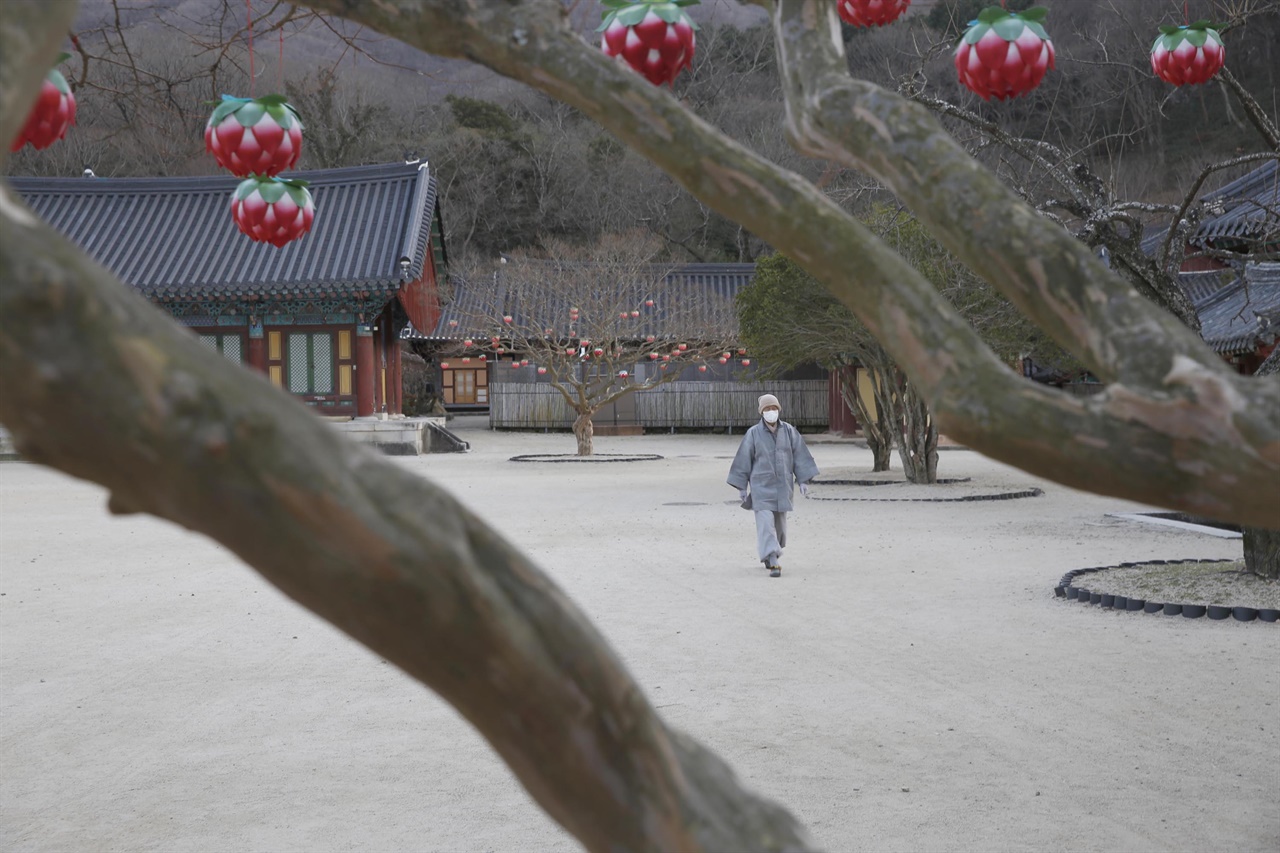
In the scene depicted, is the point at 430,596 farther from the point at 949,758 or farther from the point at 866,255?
the point at 949,758

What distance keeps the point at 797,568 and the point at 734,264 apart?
26.0 metres

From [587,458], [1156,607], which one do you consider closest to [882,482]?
[587,458]

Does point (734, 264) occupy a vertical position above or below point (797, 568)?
above

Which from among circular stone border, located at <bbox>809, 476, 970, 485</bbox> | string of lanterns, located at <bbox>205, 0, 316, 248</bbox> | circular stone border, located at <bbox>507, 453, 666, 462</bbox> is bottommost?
circular stone border, located at <bbox>809, 476, 970, 485</bbox>

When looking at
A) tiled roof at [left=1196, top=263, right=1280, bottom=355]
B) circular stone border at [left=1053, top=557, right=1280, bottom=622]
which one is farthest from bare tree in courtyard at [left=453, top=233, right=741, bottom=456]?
circular stone border at [left=1053, top=557, right=1280, bottom=622]

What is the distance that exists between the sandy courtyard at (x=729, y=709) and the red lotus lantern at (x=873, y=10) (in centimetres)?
275

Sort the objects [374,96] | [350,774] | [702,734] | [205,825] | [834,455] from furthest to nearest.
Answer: [374,96] < [834,455] < [702,734] < [350,774] < [205,825]

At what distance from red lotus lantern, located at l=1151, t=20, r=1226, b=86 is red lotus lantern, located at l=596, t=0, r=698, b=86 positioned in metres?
2.60

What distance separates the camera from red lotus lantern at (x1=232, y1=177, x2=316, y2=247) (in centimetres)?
546

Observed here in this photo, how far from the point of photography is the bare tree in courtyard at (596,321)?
26453 mm

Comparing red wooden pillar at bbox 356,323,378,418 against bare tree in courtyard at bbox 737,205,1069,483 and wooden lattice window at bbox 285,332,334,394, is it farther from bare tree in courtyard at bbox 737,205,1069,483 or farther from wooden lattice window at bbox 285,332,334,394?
bare tree in courtyard at bbox 737,205,1069,483

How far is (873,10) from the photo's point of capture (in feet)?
13.3

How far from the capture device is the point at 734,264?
35.6m

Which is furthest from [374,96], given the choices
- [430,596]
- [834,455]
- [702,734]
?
[430,596]
